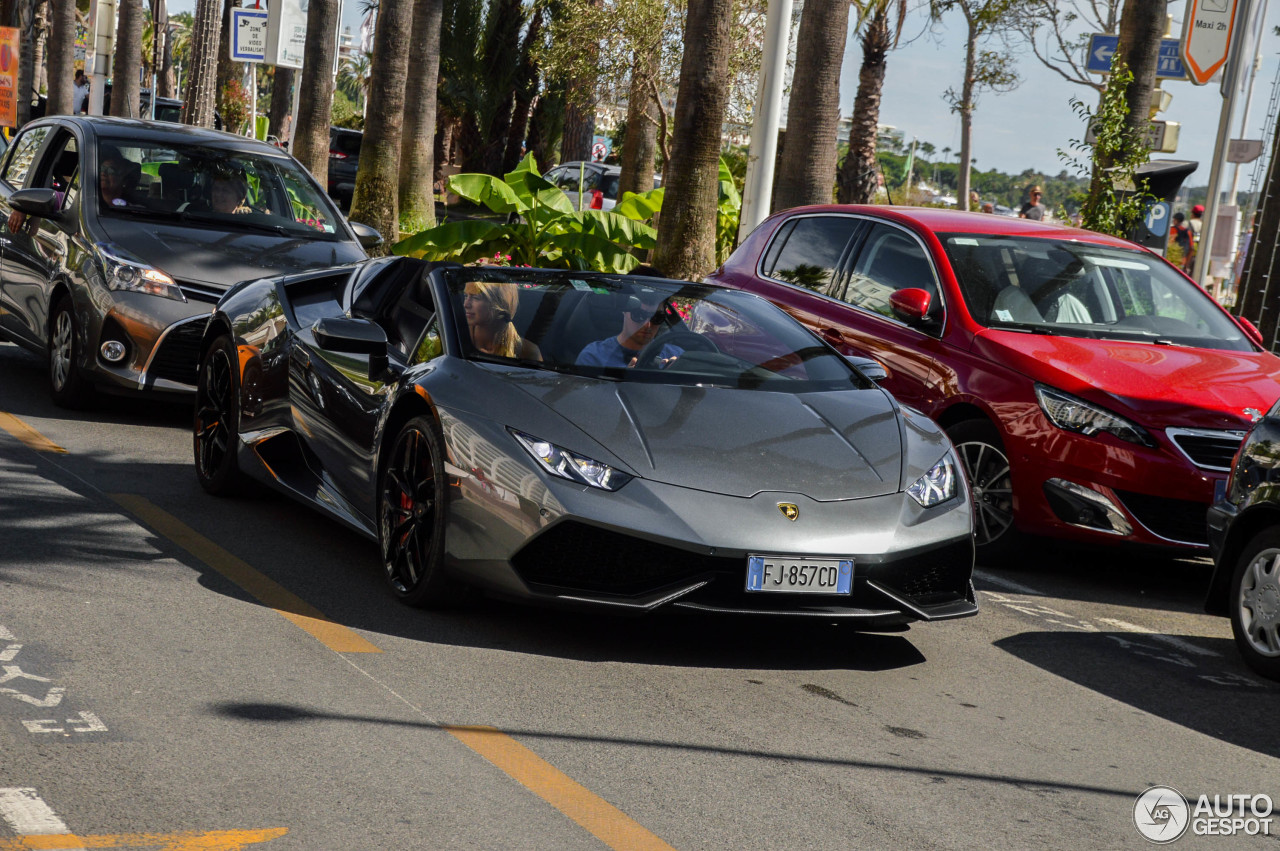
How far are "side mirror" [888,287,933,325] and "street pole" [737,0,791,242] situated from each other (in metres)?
5.07

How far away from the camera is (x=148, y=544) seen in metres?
6.64

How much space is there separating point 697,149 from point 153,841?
1179 centimetres

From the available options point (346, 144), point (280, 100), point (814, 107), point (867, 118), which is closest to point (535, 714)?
point (814, 107)

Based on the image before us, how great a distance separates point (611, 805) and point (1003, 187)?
16232 cm

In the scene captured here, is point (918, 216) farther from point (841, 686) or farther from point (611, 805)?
point (611, 805)

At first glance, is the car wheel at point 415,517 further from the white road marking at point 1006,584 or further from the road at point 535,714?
the white road marking at point 1006,584

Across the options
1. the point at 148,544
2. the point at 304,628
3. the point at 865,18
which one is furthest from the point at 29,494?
the point at 865,18

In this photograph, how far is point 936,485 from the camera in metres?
5.80

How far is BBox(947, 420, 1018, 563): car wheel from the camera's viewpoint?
7.59 m

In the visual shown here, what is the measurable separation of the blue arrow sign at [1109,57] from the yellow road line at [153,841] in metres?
13.6

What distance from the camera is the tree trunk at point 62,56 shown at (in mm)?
33656

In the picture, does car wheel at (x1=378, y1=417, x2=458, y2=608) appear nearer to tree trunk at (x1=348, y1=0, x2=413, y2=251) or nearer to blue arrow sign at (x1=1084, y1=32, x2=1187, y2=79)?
blue arrow sign at (x1=1084, y1=32, x2=1187, y2=79)

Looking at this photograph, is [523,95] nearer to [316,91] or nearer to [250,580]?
[316,91]

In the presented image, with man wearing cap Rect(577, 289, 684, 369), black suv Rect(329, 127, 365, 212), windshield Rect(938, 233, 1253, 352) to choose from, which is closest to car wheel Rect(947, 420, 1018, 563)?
windshield Rect(938, 233, 1253, 352)
